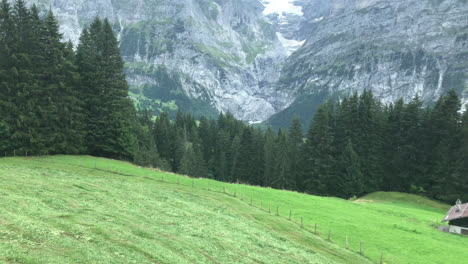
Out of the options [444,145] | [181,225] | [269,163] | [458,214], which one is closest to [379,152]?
[444,145]

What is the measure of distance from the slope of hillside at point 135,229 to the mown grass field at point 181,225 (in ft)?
0.25

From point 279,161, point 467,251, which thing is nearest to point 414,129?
point 279,161

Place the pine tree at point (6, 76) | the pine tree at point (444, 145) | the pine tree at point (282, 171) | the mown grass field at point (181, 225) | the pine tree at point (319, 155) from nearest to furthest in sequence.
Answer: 1. the mown grass field at point (181, 225)
2. the pine tree at point (6, 76)
3. the pine tree at point (444, 145)
4. the pine tree at point (319, 155)
5. the pine tree at point (282, 171)

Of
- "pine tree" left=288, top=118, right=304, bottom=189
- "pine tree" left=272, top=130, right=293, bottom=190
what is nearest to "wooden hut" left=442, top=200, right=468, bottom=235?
"pine tree" left=288, top=118, right=304, bottom=189

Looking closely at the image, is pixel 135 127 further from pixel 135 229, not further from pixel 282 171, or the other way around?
pixel 135 229

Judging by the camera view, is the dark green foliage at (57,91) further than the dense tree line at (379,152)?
No

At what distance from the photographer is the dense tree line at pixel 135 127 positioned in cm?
4681

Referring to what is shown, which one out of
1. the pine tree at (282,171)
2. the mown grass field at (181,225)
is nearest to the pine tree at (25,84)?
the mown grass field at (181,225)

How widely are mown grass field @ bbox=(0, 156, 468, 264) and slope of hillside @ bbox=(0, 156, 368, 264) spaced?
0.25 feet

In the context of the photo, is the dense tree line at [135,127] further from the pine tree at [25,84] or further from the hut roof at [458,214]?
the hut roof at [458,214]

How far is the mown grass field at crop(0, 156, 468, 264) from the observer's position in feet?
48.0

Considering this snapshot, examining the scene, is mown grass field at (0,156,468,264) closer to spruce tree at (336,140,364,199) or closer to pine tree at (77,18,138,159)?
A: pine tree at (77,18,138,159)

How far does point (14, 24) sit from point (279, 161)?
67992mm

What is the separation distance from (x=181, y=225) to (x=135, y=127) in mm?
55373
